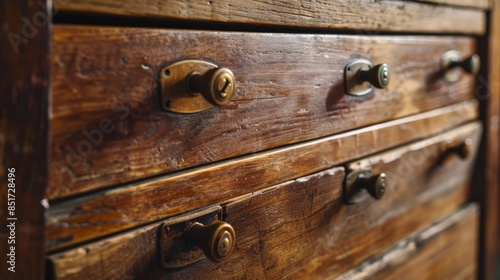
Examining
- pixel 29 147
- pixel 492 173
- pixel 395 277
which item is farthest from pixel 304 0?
pixel 492 173

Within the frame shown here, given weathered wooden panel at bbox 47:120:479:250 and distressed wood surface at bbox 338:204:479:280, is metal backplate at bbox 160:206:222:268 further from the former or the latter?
distressed wood surface at bbox 338:204:479:280

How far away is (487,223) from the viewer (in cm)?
121

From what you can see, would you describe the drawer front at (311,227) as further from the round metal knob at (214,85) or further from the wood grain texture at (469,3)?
the wood grain texture at (469,3)

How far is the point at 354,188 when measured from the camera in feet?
2.55

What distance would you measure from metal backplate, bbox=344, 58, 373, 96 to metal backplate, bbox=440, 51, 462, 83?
0.29 m

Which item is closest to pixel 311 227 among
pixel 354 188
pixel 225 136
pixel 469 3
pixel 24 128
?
pixel 354 188

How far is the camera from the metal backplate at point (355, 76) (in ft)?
2.40

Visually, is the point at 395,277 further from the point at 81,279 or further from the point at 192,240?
the point at 81,279

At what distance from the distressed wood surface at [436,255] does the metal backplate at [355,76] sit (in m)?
0.32

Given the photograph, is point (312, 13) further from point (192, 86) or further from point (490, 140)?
point (490, 140)

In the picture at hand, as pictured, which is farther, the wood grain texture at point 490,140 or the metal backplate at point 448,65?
the wood grain texture at point 490,140

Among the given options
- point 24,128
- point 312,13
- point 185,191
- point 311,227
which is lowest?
point 311,227

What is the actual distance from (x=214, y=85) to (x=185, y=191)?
0.13 m

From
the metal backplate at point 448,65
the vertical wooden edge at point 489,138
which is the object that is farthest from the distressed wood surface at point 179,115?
the vertical wooden edge at point 489,138
